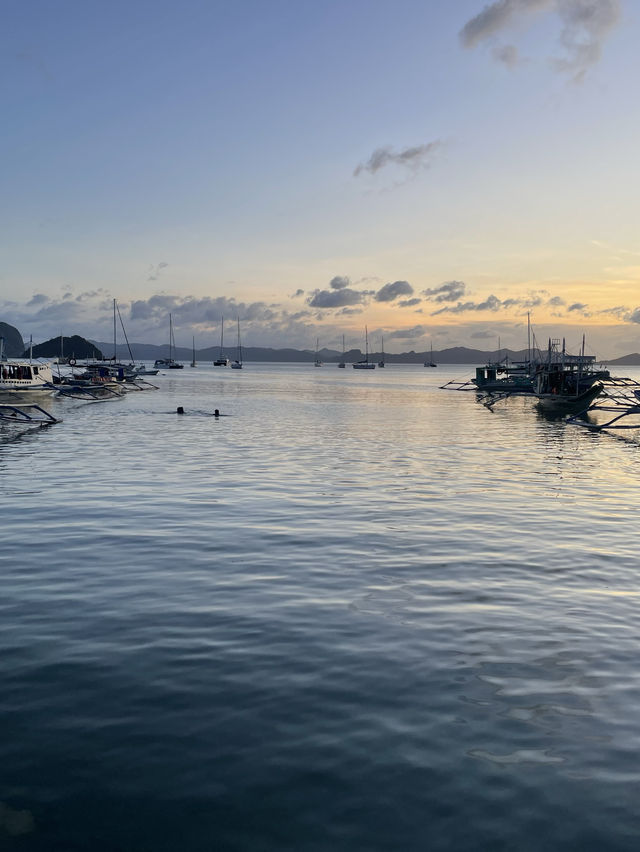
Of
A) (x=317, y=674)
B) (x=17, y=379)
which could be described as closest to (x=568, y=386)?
(x=17, y=379)

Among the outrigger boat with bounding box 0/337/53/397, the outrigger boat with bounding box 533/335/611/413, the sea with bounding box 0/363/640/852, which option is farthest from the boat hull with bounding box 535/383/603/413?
the outrigger boat with bounding box 0/337/53/397

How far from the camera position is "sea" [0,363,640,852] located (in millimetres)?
6492

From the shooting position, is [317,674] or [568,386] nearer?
[317,674]

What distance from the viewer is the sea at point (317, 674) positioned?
6492 millimetres

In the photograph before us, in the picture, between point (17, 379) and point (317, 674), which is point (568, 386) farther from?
point (317, 674)

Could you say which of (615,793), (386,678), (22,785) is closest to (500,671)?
(386,678)

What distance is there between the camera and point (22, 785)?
690 cm

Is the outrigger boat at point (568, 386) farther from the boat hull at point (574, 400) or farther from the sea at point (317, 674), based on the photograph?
the sea at point (317, 674)

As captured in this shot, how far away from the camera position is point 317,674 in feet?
31.8

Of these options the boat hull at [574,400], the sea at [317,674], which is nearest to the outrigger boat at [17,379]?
the boat hull at [574,400]

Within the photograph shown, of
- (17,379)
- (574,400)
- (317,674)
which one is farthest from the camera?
(574,400)

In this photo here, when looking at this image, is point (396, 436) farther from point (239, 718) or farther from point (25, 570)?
point (239, 718)

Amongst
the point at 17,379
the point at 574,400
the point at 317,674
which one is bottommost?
the point at 317,674

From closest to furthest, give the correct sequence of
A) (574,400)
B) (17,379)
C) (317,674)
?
(317,674), (17,379), (574,400)
